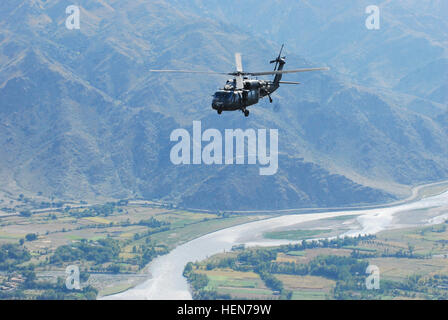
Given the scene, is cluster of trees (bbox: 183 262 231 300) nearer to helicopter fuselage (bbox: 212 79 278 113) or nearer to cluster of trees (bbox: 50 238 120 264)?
cluster of trees (bbox: 50 238 120 264)

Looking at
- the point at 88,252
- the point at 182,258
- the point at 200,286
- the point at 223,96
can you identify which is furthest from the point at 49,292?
the point at 223,96

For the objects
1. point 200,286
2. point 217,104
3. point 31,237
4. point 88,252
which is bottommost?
point 200,286

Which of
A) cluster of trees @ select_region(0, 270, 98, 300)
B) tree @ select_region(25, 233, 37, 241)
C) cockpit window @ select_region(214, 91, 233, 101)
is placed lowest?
cluster of trees @ select_region(0, 270, 98, 300)

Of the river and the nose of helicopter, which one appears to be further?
the river

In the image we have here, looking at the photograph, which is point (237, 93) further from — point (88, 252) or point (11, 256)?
point (11, 256)

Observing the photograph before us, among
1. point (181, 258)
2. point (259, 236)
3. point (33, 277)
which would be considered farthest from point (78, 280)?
point (259, 236)

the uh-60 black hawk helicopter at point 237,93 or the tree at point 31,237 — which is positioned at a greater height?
the uh-60 black hawk helicopter at point 237,93

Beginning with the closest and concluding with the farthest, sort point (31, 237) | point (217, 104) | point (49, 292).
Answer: point (217, 104) < point (49, 292) < point (31, 237)

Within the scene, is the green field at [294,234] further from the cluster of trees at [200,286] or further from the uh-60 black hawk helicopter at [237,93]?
the uh-60 black hawk helicopter at [237,93]

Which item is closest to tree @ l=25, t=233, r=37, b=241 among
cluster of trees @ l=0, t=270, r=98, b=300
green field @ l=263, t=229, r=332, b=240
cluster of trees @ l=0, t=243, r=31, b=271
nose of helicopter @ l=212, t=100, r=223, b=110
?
cluster of trees @ l=0, t=243, r=31, b=271

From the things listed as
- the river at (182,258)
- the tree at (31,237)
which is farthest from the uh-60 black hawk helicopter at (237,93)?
the tree at (31,237)

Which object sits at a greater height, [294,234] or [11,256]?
[294,234]

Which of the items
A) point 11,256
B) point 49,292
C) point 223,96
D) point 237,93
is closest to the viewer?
point 223,96
